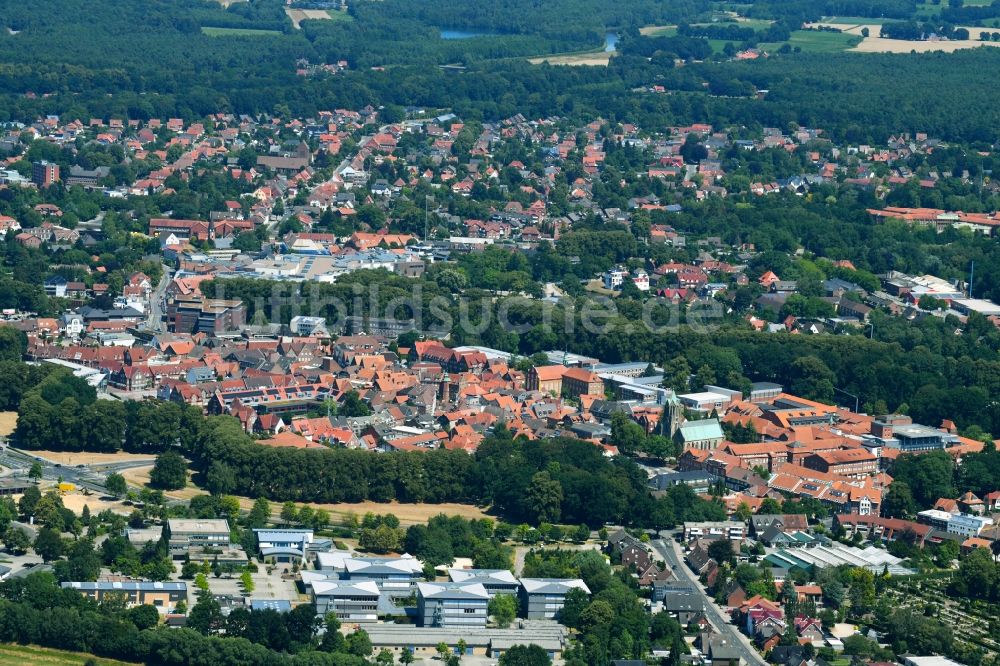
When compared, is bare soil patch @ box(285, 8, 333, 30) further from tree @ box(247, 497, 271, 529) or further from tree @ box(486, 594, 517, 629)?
tree @ box(486, 594, 517, 629)

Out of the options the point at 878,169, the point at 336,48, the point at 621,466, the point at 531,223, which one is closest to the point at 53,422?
the point at 621,466

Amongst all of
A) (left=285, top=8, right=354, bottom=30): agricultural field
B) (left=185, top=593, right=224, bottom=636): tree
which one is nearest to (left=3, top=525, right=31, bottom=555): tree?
(left=185, top=593, right=224, bottom=636): tree

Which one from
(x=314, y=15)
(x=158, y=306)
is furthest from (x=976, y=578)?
(x=314, y=15)

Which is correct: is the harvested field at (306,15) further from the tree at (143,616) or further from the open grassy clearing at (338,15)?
the tree at (143,616)

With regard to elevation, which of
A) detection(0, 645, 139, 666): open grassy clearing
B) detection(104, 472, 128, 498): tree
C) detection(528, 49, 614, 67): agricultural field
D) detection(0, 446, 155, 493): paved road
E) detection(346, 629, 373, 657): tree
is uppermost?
detection(346, 629, 373, 657): tree

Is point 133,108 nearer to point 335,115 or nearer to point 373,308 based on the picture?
point 335,115

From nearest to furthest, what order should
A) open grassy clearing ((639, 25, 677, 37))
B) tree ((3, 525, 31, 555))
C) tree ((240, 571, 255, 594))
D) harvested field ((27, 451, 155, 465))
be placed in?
tree ((240, 571, 255, 594)), tree ((3, 525, 31, 555)), harvested field ((27, 451, 155, 465)), open grassy clearing ((639, 25, 677, 37))
